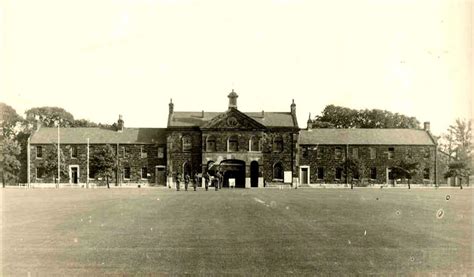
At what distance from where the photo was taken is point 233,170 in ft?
224

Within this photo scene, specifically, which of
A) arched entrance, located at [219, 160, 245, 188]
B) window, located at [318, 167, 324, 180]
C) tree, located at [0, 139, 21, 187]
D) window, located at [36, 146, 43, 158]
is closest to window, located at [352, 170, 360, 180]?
window, located at [318, 167, 324, 180]

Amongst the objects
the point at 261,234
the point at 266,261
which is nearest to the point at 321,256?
the point at 266,261

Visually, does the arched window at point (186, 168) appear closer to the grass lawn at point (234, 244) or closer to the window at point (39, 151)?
the window at point (39, 151)

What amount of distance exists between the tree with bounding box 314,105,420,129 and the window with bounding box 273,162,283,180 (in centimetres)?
2509

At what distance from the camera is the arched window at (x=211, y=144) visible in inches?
2680

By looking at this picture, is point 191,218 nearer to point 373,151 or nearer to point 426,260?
point 426,260

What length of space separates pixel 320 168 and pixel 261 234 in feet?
A: 186

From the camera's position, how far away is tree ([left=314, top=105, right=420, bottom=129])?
95.1 metres

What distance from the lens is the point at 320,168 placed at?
236 ft

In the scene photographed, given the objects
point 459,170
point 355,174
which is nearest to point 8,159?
point 355,174

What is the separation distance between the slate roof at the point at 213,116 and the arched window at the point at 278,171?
4480 millimetres

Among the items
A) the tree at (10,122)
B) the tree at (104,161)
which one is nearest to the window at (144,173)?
the tree at (104,161)

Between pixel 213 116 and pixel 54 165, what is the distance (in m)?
18.6

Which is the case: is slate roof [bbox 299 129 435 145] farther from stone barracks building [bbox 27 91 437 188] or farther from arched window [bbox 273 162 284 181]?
arched window [bbox 273 162 284 181]
